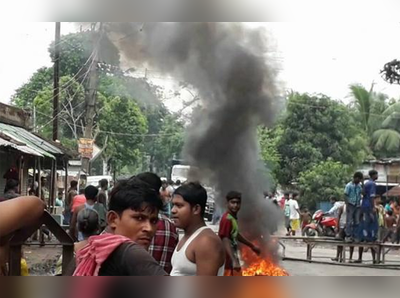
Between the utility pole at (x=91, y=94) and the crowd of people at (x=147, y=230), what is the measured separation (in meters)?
0.30

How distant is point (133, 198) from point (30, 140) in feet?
7.03

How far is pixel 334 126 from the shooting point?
3811 millimetres

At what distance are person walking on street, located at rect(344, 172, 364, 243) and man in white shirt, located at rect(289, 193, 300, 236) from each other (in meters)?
0.38

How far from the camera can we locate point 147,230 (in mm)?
1598

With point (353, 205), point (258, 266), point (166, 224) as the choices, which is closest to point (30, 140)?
point (166, 224)

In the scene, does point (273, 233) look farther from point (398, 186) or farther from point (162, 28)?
point (162, 28)

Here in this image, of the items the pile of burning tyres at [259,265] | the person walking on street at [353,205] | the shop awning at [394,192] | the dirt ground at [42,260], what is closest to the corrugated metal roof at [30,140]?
the dirt ground at [42,260]

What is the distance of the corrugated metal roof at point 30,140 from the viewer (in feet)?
10.8

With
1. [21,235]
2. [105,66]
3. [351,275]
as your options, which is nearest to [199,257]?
[21,235]

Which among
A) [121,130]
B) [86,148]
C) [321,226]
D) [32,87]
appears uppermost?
[32,87]

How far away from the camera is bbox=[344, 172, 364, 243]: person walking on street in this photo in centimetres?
385

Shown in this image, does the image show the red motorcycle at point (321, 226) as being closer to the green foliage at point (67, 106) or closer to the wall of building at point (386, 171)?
the wall of building at point (386, 171)

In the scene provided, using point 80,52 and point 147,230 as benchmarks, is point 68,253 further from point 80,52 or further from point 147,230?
point 80,52

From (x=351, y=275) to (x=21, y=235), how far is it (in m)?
2.54
